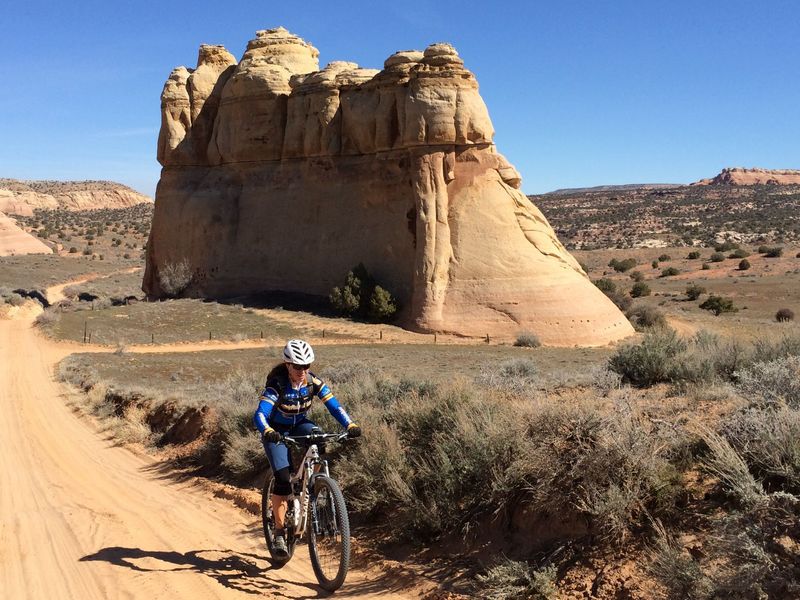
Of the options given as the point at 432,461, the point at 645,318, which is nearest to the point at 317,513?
the point at 432,461

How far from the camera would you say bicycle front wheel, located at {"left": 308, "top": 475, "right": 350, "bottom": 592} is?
17.6 ft

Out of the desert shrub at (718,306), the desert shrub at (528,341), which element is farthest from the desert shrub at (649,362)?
the desert shrub at (718,306)

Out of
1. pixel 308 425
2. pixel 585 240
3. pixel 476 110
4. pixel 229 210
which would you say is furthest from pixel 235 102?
pixel 585 240

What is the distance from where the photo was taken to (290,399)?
603cm

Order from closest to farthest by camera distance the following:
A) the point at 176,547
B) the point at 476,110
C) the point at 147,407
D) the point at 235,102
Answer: the point at 176,547, the point at 147,407, the point at 476,110, the point at 235,102

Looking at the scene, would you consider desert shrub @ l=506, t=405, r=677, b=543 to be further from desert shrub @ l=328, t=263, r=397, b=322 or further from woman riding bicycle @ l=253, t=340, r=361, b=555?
desert shrub @ l=328, t=263, r=397, b=322

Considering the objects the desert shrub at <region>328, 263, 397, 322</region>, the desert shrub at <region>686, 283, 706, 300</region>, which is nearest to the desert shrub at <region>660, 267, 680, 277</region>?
the desert shrub at <region>686, 283, 706, 300</region>

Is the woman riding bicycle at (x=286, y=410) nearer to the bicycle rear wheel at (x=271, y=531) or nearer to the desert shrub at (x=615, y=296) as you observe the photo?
the bicycle rear wheel at (x=271, y=531)

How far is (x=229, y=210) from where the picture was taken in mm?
33656

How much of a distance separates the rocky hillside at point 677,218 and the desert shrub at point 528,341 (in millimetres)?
46984

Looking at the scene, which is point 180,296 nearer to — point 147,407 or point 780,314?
point 147,407

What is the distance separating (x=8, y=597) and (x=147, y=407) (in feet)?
24.1

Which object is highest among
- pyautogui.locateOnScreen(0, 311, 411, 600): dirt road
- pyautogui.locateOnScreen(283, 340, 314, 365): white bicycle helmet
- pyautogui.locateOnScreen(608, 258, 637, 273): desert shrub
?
pyautogui.locateOnScreen(608, 258, 637, 273): desert shrub

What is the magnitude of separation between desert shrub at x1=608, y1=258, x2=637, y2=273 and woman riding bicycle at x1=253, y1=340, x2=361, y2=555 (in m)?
52.4
